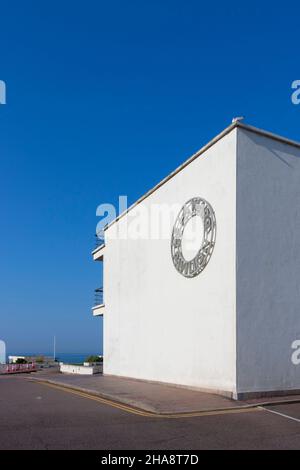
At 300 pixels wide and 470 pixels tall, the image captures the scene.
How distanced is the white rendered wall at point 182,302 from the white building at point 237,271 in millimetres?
31

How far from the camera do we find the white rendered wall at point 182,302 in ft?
47.2

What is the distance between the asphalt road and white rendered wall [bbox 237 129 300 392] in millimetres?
1705

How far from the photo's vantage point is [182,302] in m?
16.8

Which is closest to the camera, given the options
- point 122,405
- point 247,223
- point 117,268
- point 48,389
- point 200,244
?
point 122,405

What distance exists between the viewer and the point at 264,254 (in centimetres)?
1448

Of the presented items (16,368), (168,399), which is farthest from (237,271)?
Result: (16,368)

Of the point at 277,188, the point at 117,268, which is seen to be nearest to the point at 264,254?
the point at 277,188

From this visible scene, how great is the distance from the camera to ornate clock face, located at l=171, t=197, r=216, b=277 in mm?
15422

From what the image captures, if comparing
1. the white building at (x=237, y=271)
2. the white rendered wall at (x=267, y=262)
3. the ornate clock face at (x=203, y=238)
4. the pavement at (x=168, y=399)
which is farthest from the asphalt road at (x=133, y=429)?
the ornate clock face at (x=203, y=238)

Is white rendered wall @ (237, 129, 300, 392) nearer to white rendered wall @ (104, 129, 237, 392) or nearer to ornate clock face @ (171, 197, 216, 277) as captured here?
white rendered wall @ (104, 129, 237, 392)

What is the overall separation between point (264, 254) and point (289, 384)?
3.57 m

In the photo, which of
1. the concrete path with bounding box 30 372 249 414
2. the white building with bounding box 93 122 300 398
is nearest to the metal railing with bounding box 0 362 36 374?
the concrete path with bounding box 30 372 249 414

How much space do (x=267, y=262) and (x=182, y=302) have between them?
3425 mm
